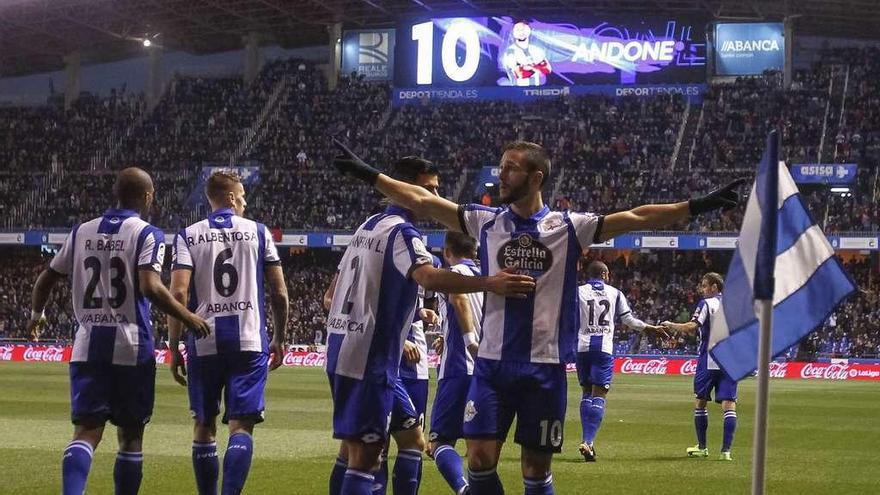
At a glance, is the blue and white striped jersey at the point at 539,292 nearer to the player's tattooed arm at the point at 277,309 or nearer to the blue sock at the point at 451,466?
the player's tattooed arm at the point at 277,309

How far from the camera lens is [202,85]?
6056cm

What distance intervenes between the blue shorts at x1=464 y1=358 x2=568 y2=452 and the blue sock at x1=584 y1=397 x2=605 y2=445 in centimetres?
715

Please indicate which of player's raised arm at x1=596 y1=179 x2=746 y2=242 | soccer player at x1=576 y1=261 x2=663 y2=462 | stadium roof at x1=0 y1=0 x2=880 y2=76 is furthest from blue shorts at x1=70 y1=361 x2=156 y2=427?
stadium roof at x1=0 y1=0 x2=880 y2=76

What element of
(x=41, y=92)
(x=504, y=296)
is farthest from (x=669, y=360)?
(x=41, y=92)

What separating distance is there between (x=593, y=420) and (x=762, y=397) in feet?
29.3

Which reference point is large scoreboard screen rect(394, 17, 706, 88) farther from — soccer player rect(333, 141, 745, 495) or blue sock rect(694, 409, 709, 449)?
soccer player rect(333, 141, 745, 495)

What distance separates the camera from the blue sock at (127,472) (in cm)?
791

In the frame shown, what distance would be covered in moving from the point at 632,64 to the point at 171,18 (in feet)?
70.3

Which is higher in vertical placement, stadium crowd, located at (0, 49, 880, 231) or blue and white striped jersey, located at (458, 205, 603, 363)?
stadium crowd, located at (0, 49, 880, 231)

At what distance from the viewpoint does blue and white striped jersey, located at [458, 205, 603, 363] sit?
694 centimetres

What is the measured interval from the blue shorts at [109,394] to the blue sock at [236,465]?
0.65m

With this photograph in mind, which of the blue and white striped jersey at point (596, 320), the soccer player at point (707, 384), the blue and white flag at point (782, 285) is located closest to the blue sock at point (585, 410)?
the blue and white striped jersey at point (596, 320)

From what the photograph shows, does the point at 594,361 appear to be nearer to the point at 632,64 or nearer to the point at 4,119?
the point at 632,64

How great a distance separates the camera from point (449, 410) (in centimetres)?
933
